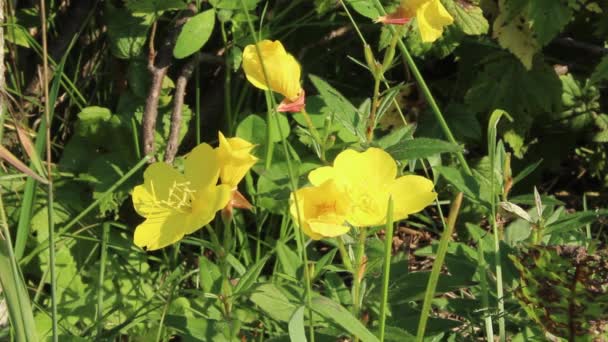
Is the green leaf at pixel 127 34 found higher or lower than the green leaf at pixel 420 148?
higher

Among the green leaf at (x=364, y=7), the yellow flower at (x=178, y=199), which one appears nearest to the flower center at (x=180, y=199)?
the yellow flower at (x=178, y=199)

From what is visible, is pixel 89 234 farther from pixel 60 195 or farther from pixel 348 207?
pixel 348 207

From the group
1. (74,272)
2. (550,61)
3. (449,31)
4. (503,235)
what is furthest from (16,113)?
(550,61)

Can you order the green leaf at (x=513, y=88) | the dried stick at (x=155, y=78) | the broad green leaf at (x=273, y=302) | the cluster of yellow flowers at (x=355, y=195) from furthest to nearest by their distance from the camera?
1. the green leaf at (x=513, y=88)
2. the dried stick at (x=155, y=78)
3. the broad green leaf at (x=273, y=302)
4. the cluster of yellow flowers at (x=355, y=195)

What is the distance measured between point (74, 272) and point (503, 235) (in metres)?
0.93

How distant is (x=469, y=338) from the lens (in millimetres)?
1451

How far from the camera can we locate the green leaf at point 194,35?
1755mm

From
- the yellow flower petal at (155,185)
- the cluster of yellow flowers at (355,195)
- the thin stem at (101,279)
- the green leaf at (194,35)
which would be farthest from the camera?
the green leaf at (194,35)

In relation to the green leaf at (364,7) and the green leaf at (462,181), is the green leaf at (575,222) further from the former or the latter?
the green leaf at (364,7)

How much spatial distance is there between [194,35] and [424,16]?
25.3 inches

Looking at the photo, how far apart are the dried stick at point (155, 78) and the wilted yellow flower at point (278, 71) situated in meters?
0.80

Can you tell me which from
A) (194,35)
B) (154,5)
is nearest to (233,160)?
(194,35)

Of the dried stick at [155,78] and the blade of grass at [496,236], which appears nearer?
the blade of grass at [496,236]

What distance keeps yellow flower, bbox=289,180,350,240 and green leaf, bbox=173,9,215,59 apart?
754mm
